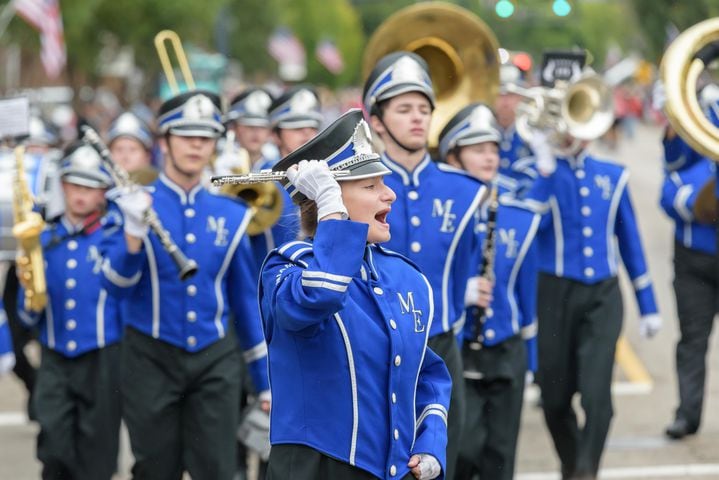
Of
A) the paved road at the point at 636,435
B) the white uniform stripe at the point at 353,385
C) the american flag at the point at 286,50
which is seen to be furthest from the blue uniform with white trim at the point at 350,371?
the american flag at the point at 286,50

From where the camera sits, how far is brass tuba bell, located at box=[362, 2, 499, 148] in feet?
28.7

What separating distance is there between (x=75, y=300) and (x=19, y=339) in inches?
97.1

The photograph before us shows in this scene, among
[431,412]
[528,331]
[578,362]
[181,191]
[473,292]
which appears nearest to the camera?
[431,412]

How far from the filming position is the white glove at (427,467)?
16.6ft

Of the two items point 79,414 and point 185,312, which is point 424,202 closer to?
point 185,312

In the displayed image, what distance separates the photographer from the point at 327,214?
4.85m

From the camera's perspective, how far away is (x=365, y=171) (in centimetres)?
500

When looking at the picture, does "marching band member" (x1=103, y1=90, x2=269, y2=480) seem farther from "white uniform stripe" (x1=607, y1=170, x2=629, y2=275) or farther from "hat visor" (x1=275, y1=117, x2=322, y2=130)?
"white uniform stripe" (x1=607, y1=170, x2=629, y2=275)

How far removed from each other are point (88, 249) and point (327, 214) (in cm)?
401

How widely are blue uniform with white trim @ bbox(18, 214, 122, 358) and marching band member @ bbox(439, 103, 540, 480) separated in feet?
6.00

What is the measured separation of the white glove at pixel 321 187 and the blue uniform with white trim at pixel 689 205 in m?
6.28

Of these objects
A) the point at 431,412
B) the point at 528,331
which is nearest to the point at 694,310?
the point at 528,331

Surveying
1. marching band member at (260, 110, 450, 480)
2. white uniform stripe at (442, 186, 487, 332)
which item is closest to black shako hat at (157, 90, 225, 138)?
white uniform stripe at (442, 186, 487, 332)

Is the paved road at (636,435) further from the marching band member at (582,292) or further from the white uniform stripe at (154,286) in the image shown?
the white uniform stripe at (154,286)
